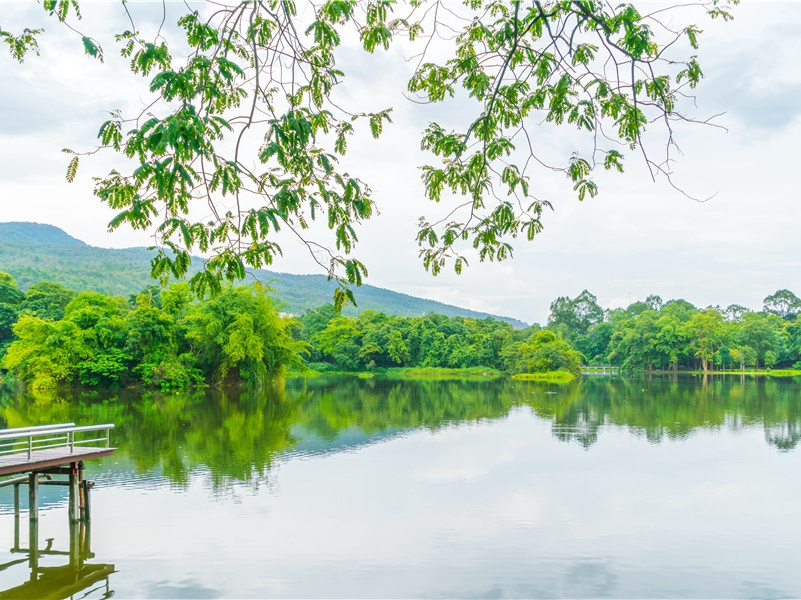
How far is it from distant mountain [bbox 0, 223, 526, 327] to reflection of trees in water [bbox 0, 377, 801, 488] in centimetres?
1366

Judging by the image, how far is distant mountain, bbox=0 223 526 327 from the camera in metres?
96.0

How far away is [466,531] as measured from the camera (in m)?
10.5

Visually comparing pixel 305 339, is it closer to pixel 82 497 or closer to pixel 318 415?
pixel 318 415

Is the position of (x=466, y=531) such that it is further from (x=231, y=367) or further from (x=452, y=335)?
(x=452, y=335)

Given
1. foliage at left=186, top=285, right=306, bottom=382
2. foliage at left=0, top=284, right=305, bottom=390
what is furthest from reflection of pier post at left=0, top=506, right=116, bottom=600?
foliage at left=186, top=285, right=306, bottom=382

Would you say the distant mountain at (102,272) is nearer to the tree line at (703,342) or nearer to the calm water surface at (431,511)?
the calm water surface at (431,511)

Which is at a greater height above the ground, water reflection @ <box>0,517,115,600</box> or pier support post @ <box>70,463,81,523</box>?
pier support post @ <box>70,463,81,523</box>

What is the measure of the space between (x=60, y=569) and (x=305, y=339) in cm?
6301

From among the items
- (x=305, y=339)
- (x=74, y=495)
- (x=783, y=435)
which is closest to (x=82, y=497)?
(x=74, y=495)

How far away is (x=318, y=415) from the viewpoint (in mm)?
26078

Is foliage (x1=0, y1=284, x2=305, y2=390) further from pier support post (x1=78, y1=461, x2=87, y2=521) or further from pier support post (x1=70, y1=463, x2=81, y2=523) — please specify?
pier support post (x1=70, y1=463, x2=81, y2=523)

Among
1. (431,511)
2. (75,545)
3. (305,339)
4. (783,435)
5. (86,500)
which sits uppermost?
(305,339)

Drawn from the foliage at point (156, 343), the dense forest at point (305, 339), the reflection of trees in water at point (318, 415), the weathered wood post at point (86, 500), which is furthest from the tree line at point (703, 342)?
the weathered wood post at point (86, 500)

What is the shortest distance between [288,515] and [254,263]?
903 cm
